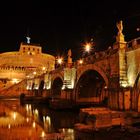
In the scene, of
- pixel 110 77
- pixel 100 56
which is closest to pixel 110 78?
pixel 110 77

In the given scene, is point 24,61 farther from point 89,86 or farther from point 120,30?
point 120,30

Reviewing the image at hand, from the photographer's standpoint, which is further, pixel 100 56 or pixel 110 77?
pixel 100 56

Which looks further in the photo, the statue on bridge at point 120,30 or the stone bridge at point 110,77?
the statue on bridge at point 120,30

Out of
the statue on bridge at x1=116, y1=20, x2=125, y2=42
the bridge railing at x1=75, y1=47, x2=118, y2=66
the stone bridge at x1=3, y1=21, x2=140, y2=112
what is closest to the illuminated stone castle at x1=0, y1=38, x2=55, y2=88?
the stone bridge at x1=3, y1=21, x2=140, y2=112

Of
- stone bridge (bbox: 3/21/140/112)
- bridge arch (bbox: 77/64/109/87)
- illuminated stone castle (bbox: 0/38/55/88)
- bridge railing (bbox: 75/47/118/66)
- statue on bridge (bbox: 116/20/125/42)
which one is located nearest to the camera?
stone bridge (bbox: 3/21/140/112)

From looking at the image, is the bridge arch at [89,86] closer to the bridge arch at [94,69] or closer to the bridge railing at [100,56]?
the bridge arch at [94,69]

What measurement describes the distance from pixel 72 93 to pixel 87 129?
48.3 ft

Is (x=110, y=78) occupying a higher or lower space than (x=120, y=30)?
lower

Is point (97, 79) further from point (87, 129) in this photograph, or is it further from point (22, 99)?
point (22, 99)

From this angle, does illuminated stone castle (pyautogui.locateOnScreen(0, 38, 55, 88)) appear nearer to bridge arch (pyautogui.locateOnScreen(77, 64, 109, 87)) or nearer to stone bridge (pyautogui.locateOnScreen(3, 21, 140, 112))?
stone bridge (pyautogui.locateOnScreen(3, 21, 140, 112))

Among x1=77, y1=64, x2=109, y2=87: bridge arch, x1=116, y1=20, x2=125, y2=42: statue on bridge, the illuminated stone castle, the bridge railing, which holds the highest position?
the illuminated stone castle

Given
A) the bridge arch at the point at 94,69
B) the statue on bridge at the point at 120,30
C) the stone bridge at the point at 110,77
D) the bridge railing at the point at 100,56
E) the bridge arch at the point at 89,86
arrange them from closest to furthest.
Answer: the stone bridge at the point at 110,77 < the statue on bridge at the point at 120,30 < the bridge railing at the point at 100,56 < the bridge arch at the point at 94,69 < the bridge arch at the point at 89,86

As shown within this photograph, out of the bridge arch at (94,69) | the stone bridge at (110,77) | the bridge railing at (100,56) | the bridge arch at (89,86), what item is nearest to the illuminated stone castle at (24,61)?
the stone bridge at (110,77)

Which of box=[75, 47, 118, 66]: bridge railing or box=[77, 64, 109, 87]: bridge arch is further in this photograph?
box=[77, 64, 109, 87]: bridge arch
